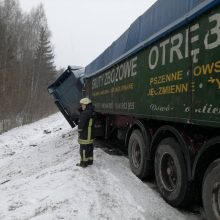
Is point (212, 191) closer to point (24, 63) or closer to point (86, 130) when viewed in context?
point (86, 130)

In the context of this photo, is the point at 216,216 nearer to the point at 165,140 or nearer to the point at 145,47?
the point at 165,140

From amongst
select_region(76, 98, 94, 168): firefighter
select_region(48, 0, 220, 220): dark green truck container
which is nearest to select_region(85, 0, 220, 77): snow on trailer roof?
select_region(48, 0, 220, 220): dark green truck container

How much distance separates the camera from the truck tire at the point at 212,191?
4.18m

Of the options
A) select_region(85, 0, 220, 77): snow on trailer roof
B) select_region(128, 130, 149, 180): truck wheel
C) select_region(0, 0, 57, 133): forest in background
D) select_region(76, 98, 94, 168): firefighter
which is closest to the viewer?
select_region(85, 0, 220, 77): snow on trailer roof

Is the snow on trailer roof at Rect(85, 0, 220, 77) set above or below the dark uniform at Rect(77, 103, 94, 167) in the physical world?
above

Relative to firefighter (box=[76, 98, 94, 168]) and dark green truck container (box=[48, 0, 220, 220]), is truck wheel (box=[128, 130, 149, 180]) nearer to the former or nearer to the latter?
dark green truck container (box=[48, 0, 220, 220])

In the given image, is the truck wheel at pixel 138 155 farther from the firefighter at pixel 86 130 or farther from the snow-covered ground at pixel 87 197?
the firefighter at pixel 86 130

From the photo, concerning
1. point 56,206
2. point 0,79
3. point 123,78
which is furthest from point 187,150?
point 0,79

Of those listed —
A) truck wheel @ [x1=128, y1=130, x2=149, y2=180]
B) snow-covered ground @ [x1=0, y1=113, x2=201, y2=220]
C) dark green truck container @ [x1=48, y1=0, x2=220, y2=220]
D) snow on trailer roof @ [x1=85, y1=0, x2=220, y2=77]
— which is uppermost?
snow on trailer roof @ [x1=85, y1=0, x2=220, y2=77]

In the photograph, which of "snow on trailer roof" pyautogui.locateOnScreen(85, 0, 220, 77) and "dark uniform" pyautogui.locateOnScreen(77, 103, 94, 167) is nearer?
"snow on trailer roof" pyautogui.locateOnScreen(85, 0, 220, 77)

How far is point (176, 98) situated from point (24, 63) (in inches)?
1811

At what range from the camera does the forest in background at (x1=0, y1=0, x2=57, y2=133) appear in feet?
107

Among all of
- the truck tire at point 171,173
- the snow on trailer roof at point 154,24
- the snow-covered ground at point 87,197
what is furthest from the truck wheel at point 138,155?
the snow on trailer roof at point 154,24

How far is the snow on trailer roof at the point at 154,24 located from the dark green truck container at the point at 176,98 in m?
0.01
